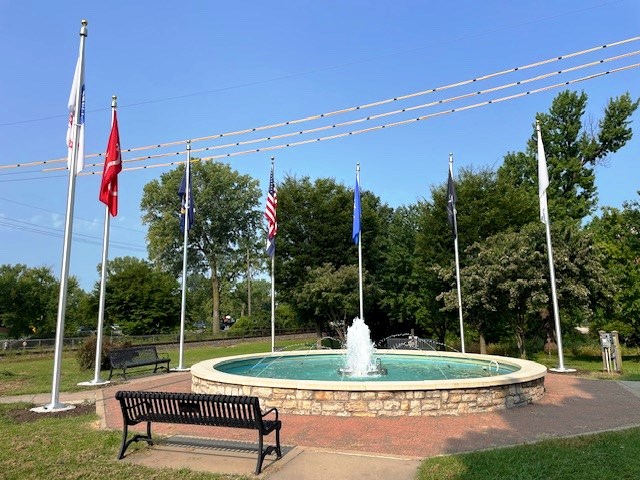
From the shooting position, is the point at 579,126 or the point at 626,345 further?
the point at 579,126

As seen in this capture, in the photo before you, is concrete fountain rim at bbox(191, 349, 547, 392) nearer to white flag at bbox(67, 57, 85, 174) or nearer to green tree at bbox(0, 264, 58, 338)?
white flag at bbox(67, 57, 85, 174)

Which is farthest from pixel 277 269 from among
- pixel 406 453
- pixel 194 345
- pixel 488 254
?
pixel 406 453

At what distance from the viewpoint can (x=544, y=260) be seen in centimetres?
2123

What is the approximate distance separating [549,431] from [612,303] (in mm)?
17414

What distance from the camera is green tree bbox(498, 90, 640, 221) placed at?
38375 millimetres

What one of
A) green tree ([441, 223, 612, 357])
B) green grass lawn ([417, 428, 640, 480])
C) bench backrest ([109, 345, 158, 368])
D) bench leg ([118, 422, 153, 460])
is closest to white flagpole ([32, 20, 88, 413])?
bench backrest ([109, 345, 158, 368])

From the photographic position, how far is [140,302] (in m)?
42.5

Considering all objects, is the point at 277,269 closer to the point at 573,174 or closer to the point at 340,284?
the point at 340,284

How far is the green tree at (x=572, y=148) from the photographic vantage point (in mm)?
38375

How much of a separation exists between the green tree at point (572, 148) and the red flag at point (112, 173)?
32.3 metres

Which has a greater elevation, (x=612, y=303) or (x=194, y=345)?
(x=612, y=303)

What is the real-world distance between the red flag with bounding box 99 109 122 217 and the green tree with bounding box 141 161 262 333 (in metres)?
35.5

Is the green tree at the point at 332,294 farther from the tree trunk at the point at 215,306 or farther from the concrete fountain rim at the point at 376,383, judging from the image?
the tree trunk at the point at 215,306

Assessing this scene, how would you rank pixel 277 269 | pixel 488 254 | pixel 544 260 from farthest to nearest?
pixel 277 269
pixel 488 254
pixel 544 260
